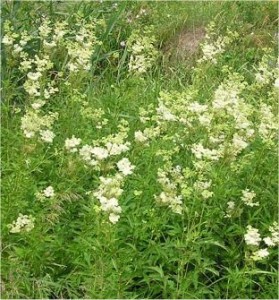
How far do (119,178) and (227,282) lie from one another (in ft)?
2.26

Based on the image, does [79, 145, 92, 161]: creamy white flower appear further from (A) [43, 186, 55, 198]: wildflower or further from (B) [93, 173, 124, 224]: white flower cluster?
(B) [93, 173, 124, 224]: white flower cluster

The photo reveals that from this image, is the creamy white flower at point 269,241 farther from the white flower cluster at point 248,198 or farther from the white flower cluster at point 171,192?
the white flower cluster at point 171,192

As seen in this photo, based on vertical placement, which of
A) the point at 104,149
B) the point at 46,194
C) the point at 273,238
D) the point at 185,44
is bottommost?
the point at 185,44

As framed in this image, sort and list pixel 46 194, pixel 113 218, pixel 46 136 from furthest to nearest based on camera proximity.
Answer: pixel 46 136 < pixel 46 194 < pixel 113 218

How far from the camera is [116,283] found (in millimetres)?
2740

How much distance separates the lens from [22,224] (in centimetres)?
284

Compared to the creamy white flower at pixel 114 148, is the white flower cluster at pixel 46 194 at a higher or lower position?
lower

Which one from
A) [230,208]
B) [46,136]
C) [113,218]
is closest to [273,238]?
[230,208]

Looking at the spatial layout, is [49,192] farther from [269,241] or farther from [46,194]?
[269,241]

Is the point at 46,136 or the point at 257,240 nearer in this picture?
the point at 257,240

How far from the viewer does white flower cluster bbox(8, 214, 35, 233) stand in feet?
9.20

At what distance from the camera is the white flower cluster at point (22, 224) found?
9.20 ft

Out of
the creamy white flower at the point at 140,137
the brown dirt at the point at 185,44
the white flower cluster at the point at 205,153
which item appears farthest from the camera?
the brown dirt at the point at 185,44

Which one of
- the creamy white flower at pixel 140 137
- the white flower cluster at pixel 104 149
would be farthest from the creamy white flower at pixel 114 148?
the creamy white flower at pixel 140 137
